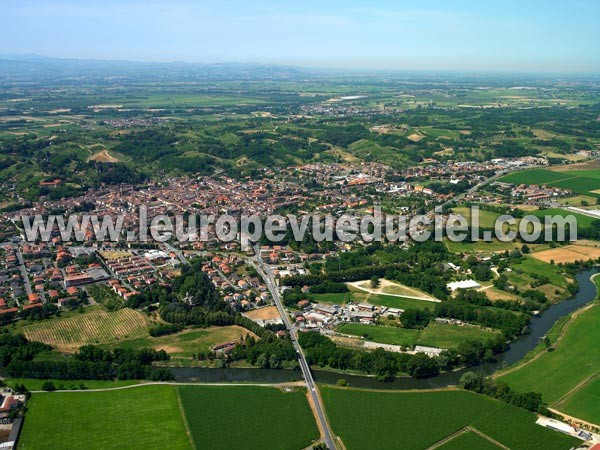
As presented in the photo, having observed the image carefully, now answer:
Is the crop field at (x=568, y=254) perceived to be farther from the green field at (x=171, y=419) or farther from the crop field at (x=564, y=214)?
the green field at (x=171, y=419)

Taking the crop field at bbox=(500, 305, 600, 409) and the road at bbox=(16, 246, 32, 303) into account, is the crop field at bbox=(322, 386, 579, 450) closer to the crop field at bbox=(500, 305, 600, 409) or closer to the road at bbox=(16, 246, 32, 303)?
the crop field at bbox=(500, 305, 600, 409)

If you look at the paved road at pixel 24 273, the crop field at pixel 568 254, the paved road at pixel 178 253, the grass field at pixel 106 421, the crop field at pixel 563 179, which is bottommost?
the grass field at pixel 106 421

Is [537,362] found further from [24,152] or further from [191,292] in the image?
[24,152]

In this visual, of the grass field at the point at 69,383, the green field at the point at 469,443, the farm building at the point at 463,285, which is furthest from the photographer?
the farm building at the point at 463,285

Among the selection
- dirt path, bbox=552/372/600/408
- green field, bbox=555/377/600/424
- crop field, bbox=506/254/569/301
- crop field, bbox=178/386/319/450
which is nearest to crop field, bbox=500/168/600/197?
crop field, bbox=506/254/569/301

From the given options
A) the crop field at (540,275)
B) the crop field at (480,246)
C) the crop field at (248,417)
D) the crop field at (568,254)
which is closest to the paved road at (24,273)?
the crop field at (248,417)

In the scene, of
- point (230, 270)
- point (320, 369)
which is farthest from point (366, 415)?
point (230, 270)
